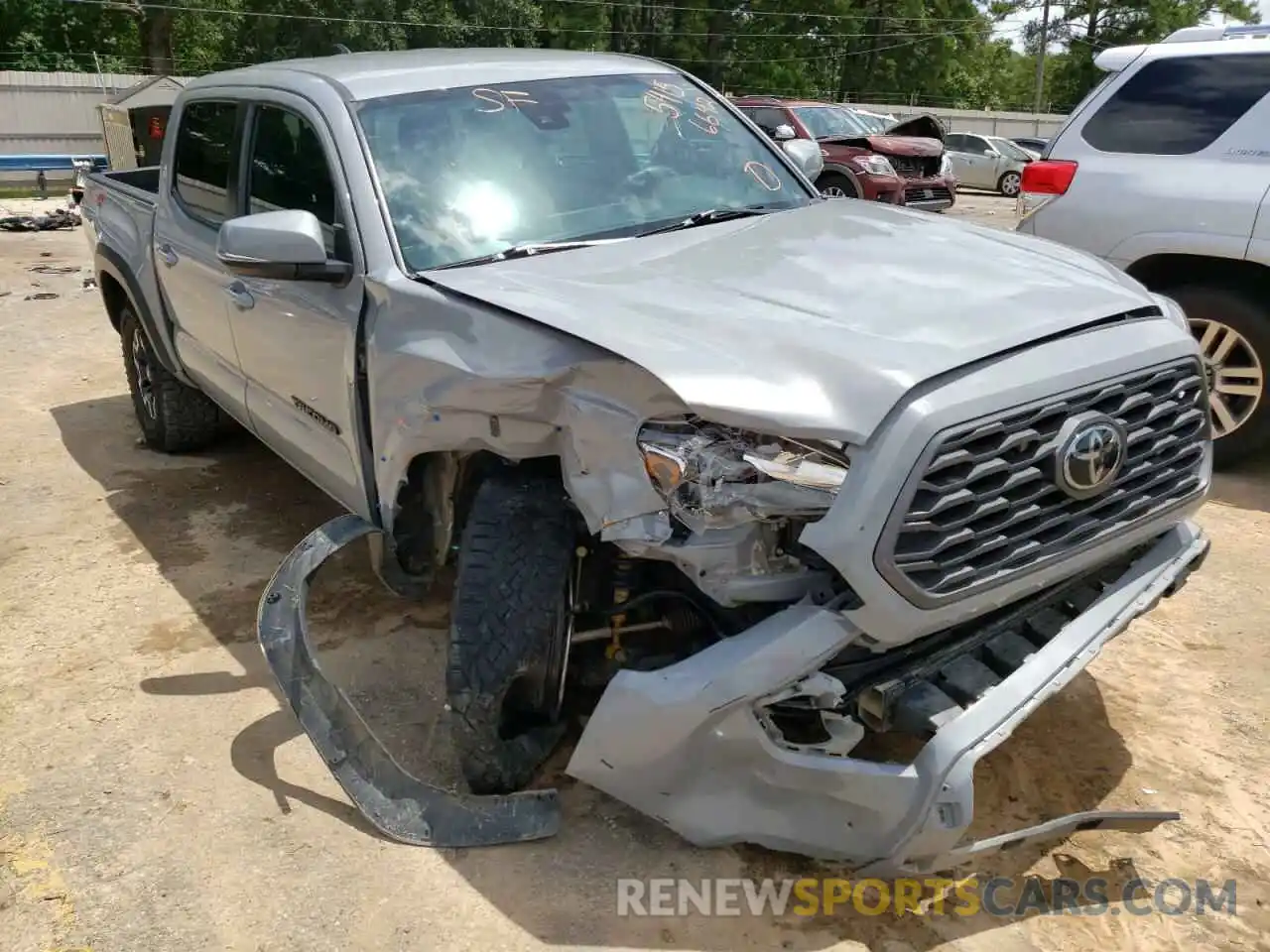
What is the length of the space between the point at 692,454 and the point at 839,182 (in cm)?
1394

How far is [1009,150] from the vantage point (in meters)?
24.3

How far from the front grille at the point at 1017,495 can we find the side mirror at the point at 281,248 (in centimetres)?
181

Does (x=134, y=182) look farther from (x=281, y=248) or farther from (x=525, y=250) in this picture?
(x=525, y=250)

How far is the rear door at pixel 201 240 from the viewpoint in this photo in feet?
13.7

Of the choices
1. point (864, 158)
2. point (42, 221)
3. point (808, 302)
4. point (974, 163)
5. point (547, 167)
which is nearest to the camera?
point (808, 302)

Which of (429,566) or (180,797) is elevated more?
(429,566)

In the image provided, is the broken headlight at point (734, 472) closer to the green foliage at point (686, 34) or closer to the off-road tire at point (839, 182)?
the off-road tire at point (839, 182)

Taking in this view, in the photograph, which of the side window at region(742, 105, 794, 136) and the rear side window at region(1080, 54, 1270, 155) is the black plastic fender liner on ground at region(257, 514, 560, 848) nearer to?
the rear side window at region(1080, 54, 1270, 155)

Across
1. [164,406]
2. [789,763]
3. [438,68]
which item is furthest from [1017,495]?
[164,406]

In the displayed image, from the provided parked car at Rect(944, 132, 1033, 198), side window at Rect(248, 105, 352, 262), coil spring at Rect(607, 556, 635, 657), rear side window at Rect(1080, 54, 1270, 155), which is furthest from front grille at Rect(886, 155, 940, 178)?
coil spring at Rect(607, 556, 635, 657)

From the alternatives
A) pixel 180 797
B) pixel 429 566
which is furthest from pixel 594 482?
pixel 180 797

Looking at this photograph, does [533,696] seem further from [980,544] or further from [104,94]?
[104,94]

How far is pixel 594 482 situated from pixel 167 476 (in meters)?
3.88

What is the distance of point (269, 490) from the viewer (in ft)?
17.5
